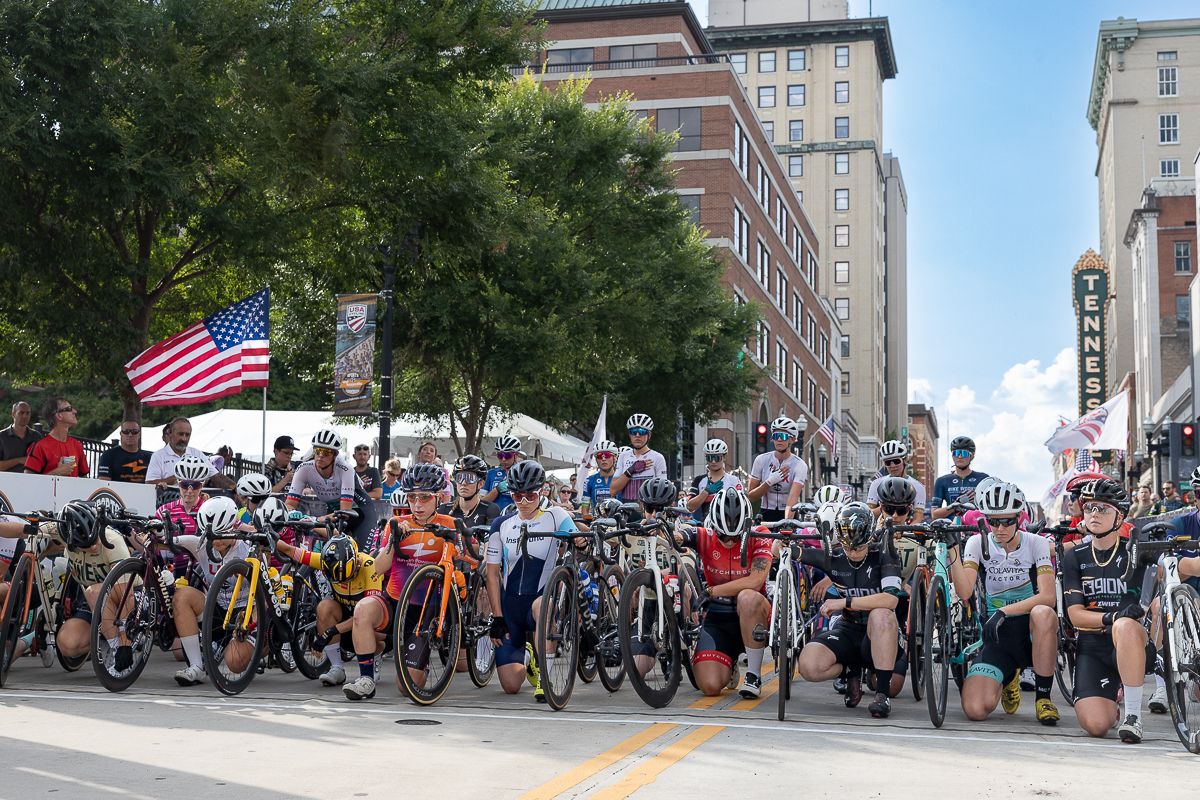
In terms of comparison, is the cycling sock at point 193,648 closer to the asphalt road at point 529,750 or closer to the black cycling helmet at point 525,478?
the asphalt road at point 529,750

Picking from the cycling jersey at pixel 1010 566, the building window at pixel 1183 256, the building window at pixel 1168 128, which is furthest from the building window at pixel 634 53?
the building window at pixel 1168 128

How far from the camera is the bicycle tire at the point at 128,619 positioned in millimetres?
10320

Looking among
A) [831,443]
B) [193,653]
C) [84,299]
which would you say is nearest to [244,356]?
[84,299]

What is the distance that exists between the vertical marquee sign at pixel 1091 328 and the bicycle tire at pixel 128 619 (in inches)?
3866

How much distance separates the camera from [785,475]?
14211mm

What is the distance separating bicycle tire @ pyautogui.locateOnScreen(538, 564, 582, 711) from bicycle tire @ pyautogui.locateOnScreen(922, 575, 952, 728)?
248 cm

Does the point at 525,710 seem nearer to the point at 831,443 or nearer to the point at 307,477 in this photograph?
the point at 307,477

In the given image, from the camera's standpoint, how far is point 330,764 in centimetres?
749

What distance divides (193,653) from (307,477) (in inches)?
92.2

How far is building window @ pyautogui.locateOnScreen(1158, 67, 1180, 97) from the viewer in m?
113

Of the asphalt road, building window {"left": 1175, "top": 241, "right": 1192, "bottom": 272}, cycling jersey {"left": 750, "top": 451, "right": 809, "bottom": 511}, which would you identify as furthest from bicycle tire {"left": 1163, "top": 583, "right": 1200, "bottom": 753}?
building window {"left": 1175, "top": 241, "right": 1192, "bottom": 272}

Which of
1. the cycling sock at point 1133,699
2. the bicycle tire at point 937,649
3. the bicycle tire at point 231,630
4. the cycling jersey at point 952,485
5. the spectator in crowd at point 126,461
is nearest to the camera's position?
the cycling sock at point 1133,699

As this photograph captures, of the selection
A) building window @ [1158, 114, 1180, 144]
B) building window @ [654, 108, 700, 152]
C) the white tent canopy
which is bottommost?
the white tent canopy

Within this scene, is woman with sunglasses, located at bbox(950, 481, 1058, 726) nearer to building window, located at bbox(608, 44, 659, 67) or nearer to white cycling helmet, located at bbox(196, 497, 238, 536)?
white cycling helmet, located at bbox(196, 497, 238, 536)
